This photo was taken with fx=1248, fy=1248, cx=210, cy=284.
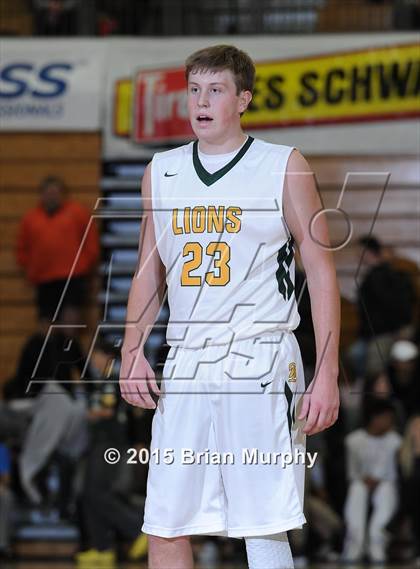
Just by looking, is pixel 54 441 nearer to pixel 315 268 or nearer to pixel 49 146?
pixel 49 146

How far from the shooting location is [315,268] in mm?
4293

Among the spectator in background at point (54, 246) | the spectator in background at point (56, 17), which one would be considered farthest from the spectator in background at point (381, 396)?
the spectator in background at point (56, 17)

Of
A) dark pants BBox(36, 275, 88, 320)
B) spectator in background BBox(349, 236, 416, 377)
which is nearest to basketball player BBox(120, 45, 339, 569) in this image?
spectator in background BBox(349, 236, 416, 377)

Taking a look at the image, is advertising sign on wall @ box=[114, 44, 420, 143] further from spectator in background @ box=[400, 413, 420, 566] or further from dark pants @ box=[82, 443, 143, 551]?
dark pants @ box=[82, 443, 143, 551]

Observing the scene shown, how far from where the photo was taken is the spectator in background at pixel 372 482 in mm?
9508

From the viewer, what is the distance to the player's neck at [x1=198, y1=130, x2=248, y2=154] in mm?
4371

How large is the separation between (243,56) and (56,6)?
28.2 ft

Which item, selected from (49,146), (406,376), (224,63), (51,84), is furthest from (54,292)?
(224,63)

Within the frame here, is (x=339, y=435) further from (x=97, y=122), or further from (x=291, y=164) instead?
(x=291, y=164)

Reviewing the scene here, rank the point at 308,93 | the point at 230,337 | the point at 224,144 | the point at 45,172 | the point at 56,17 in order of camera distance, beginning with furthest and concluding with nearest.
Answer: the point at 45,172 → the point at 56,17 → the point at 308,93 → the point at 224,144 → the point at 230,337

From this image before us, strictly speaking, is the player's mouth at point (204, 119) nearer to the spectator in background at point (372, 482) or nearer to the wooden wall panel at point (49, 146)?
the spectator in background at point (372, 482)

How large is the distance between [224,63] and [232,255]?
0.66 meters

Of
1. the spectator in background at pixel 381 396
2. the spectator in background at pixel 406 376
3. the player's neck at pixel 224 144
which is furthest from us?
the spectator in background at pixel 406 376

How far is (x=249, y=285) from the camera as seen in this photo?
4.29 meters
